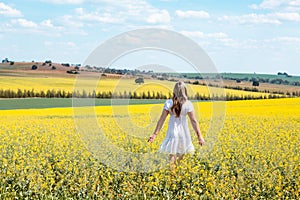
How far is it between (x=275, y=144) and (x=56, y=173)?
222 inches

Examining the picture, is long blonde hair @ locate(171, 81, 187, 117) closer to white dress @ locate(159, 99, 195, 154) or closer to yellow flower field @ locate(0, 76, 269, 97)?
white dress @ locate(159, 99, 195, 154)

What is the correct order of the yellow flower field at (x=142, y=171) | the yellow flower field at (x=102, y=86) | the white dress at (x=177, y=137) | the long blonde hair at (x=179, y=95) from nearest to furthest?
the yellow flower field at (x=142, y=171) < the long blonde hair at (x=179, y=95) < the white dress at (x=177, y=137) < the yellow flower field at (x=102, y=86)

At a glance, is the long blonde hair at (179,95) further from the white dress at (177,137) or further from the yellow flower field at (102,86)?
the yellow flower field at (102,86)

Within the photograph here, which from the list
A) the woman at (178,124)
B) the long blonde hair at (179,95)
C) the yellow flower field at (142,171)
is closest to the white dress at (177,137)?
the woman at (178,124)

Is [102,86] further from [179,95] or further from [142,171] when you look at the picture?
[142,171]

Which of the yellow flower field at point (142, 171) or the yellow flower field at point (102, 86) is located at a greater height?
the yellow flower field at point (102, 86)

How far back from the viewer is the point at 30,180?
8641 millimetres

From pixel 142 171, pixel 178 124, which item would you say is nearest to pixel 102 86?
pixel 178 124

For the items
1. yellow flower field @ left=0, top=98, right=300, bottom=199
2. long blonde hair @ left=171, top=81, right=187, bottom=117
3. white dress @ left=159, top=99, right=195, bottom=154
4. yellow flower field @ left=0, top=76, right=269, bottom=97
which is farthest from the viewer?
yellow flower field @ left=0, top=76, right=269, bottom=97

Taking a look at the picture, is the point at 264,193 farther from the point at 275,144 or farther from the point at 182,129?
the point at 275,144

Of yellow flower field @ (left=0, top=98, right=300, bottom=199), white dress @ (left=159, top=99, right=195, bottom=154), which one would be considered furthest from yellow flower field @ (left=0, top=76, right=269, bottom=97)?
white dress @ (left=159, top=99, right=195, bottom=154)

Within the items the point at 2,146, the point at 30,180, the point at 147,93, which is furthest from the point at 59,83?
the point at 30,180

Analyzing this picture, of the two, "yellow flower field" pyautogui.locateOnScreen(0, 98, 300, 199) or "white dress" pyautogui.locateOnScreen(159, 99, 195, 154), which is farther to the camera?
"white dress" pyautogui.locateOnScreen(159, 99, 195, 154)

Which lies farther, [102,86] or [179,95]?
[102,86]
